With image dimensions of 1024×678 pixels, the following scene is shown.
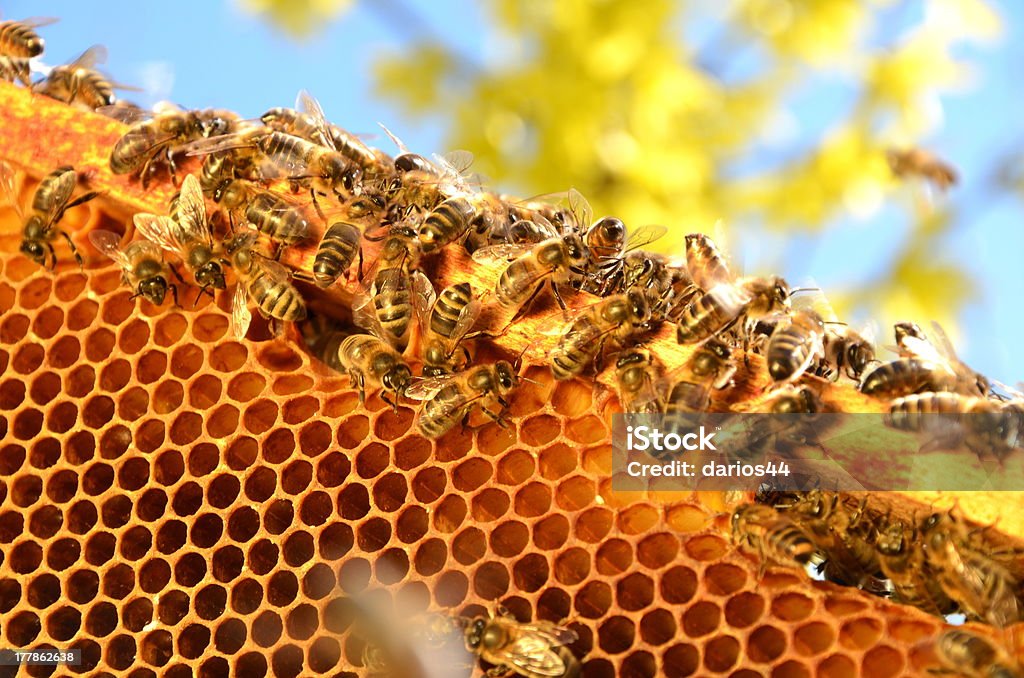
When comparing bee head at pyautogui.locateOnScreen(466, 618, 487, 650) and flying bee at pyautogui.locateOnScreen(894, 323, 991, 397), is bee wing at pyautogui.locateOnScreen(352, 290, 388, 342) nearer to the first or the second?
bee head at pyautogui.locateOnScreen(466, 618, 487, 650)

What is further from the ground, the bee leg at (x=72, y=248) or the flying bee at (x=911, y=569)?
the bee leg at (x=72, y=248)

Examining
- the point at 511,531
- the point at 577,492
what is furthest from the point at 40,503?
the point at 577,492

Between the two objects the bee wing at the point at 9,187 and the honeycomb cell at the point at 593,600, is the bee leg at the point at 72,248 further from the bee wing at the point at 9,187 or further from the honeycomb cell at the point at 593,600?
the honeycomb cell at the point at 593,600

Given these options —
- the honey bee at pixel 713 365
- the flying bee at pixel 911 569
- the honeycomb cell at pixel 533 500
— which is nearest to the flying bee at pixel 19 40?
the honeycomb cell at pixel 533 500

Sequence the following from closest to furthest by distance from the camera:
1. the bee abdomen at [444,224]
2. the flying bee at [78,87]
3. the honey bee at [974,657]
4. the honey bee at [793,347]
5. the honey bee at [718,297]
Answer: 1. the honey bee at [974,657]
2. the honey bee at [793,347]
3. the honey bee at [718,297]
4. the bee abdomen at [444,224]
5. the flying bee at [78,87]

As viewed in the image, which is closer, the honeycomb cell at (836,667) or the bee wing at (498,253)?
the honeycomb cell at (836,667)

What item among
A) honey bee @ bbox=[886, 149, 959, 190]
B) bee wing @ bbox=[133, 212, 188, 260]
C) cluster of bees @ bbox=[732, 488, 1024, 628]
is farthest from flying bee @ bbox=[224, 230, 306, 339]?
honey bee @ bbox=[886, 149, 959, 190]

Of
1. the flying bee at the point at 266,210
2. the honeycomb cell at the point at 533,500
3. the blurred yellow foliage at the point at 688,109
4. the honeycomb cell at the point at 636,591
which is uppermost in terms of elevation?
the blurred yellow foliage at the point at 688,109

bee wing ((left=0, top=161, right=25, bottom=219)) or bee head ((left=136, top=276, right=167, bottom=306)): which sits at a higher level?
bee wing ((left=0, top=161, right=25, bottom=219))

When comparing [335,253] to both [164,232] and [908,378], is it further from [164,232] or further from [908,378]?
[908,378]
